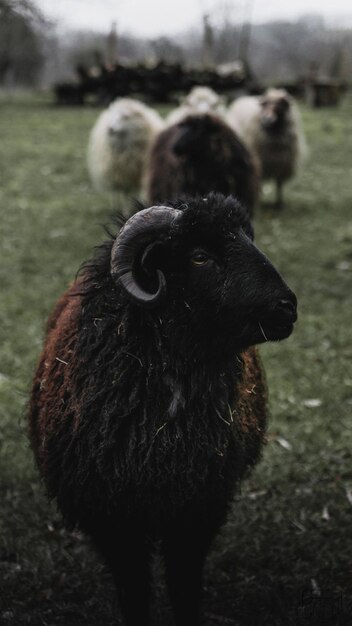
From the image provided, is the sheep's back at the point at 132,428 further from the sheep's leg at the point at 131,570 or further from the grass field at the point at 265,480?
the grass field at the point at 265,480

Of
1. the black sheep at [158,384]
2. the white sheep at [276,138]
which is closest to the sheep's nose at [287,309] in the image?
the black sheep at [158,384]

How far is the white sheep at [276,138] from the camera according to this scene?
12.4 meters

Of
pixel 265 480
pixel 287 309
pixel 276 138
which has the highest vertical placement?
pixel 287 309

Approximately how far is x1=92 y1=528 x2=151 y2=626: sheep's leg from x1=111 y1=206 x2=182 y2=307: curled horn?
1.15m

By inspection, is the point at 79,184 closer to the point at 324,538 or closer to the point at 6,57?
the point at 324,538

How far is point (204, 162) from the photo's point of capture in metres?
8.23

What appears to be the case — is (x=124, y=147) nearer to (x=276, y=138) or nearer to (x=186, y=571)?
(x=276, y=138)

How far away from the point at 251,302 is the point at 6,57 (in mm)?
45048

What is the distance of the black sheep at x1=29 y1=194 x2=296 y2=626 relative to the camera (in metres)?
2.68

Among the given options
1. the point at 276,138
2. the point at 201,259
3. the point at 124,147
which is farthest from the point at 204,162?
the point at 201,259

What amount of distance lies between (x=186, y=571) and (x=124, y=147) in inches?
369

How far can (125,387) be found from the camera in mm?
2865

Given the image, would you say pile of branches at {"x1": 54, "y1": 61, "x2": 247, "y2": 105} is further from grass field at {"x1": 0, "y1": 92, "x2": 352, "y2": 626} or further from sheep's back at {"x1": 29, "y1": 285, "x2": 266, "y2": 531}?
sheep's back at {"x1": 29, "y1": 285, "x2": 266, "y2": 531}

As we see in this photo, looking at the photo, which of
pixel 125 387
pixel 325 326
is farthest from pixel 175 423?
pixel 325 326
